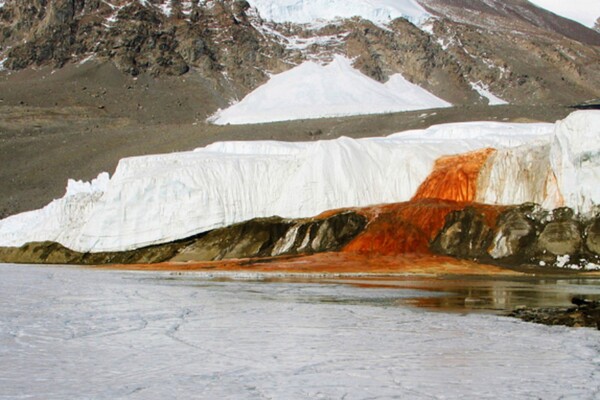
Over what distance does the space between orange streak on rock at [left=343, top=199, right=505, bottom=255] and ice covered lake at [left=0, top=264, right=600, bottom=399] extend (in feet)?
58.0

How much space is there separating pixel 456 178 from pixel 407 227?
6.17m

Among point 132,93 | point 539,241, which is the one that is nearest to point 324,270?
point 539,241

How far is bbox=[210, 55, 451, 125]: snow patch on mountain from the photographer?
3792 inches

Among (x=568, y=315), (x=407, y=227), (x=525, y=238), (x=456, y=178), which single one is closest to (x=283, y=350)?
(x=568, y=315)

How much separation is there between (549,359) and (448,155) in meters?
36.6

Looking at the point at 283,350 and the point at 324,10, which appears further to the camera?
the point at 324,10

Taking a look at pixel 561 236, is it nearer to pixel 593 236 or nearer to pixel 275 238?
pixel 593 236

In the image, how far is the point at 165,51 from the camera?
149m

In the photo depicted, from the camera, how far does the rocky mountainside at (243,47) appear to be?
14675 cm

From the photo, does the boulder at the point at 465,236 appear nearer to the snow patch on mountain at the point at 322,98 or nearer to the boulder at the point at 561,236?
the boulder at the point at 561,236

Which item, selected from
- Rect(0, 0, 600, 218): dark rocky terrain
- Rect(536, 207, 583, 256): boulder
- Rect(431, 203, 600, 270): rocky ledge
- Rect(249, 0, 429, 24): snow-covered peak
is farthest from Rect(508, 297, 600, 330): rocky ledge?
Rect(249, 0, 429, 24): snow-covered peak

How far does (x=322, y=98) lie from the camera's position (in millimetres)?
100000

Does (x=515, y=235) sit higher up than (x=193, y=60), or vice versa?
(x=193, y=60)

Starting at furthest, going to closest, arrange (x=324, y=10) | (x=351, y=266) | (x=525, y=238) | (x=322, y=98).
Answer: (x=324, y=10), (x=322, y=98), (x=351, y=266), (x=525, y=238)
